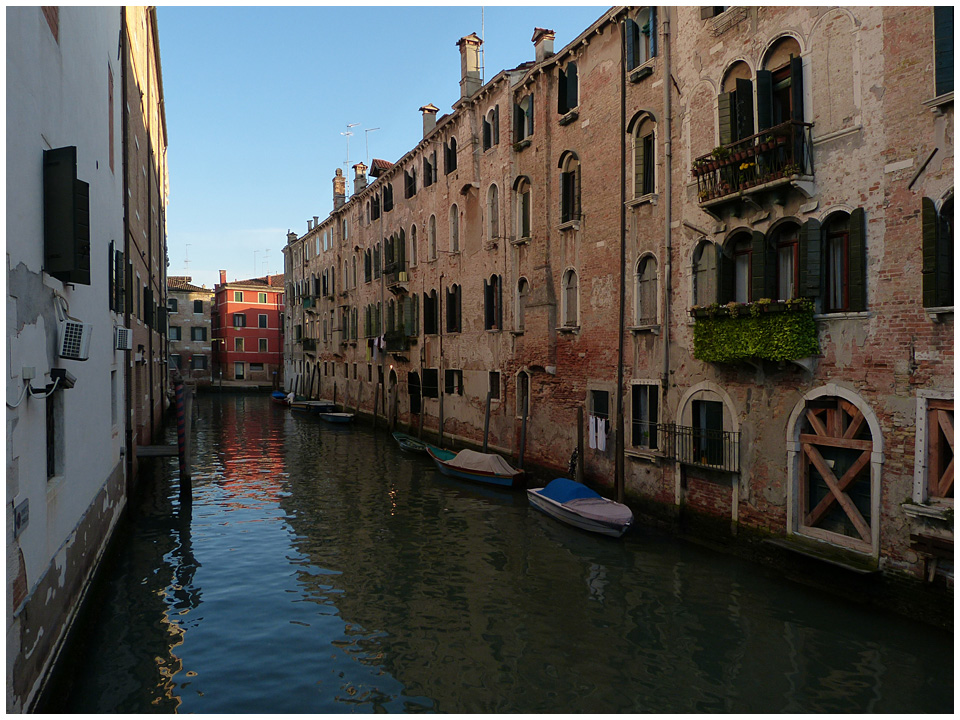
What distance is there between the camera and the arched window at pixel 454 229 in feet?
81.2

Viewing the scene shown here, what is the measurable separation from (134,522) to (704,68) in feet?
48.1

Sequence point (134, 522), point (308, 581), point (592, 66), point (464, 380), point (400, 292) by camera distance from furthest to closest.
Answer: point (400, 292) < point (464, 380) < point (592, 66) < point (134, 522) < point (308, 581)

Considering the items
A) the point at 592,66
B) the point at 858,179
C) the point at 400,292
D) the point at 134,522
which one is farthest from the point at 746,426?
the point at 400,292

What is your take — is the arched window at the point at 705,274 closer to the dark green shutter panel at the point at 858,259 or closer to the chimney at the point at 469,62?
the dark green shutter panel at the point at 858,259

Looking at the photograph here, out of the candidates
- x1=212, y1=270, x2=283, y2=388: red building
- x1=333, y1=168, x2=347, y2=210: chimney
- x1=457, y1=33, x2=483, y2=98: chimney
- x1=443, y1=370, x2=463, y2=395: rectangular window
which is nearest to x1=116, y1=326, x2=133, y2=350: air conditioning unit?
x1=443, y1=370, x2=463, y2=395: rectangular window

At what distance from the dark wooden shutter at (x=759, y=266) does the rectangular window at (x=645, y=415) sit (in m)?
3.41

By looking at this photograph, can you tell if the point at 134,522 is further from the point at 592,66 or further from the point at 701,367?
the point at 592,66

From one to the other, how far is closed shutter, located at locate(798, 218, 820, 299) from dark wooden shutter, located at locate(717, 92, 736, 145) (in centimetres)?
233

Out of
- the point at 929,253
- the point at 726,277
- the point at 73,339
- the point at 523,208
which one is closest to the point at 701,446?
the point at 726,277

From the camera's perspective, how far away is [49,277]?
6992 millimetres

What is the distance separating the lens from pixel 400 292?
30.3 meters

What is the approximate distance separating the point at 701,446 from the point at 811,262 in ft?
13.5

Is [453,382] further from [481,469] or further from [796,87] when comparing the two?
[796,87]

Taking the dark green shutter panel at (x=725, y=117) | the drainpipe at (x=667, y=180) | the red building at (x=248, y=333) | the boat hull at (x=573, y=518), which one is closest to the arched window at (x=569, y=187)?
the drainpipe at (x=667, y=180)
